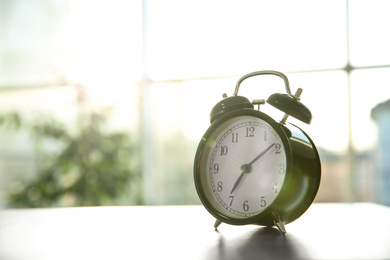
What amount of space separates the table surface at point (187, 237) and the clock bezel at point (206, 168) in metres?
0.04

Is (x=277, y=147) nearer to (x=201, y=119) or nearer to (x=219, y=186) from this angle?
(x=219, y=186)

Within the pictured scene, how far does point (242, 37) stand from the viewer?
247 cm

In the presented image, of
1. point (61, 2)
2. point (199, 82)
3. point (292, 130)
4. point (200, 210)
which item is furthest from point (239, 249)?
point (61, 2)

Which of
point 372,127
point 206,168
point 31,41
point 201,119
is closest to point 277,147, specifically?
point 206,168

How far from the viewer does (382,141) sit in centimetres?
237

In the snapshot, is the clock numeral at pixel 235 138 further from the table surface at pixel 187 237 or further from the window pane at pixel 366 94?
the window pane at pixel 366 94

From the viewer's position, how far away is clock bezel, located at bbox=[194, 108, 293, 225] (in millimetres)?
717

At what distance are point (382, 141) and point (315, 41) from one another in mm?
790

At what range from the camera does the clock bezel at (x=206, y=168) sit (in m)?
0.72

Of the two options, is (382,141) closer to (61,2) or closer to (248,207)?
(248,207)

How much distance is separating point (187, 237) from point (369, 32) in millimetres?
2163

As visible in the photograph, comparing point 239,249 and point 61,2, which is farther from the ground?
point 61,2

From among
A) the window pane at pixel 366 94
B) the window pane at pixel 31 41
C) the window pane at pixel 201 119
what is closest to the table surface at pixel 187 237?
the window pane at pixel 201 119

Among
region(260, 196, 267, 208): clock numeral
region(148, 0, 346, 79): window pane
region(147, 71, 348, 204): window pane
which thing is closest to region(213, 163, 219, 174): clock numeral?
region(260, 196, 267, 208): clock numeral
